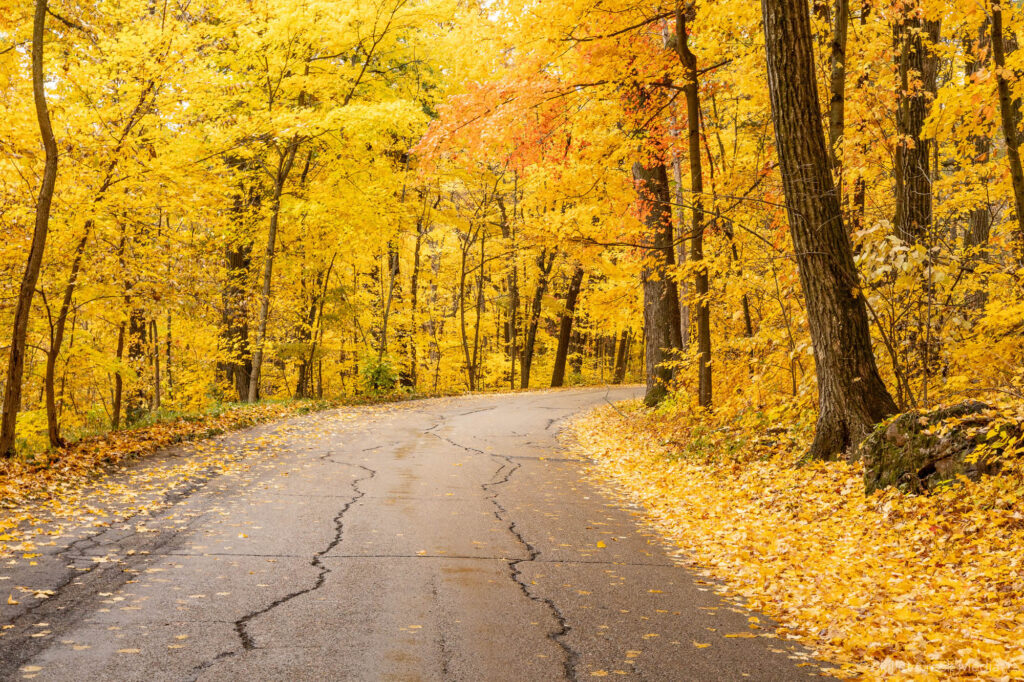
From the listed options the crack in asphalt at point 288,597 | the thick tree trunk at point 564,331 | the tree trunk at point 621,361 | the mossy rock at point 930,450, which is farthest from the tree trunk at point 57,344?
the tree trunk at point 621,361

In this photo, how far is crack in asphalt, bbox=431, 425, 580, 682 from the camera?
4.07 m

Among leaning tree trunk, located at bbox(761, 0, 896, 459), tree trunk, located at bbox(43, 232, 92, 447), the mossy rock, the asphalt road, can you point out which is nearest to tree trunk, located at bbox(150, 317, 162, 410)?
tree trunk, located at bbox(43, 232, 92, 447)

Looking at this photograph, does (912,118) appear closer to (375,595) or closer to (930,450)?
(930,450)

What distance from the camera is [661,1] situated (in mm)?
12078

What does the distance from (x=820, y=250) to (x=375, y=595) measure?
6.15 meters

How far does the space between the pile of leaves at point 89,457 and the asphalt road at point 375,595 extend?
1.43 metres

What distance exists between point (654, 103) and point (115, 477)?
10.8 meters

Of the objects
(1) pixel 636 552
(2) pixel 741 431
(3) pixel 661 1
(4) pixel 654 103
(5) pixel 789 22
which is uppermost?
(3) pixel 661 1

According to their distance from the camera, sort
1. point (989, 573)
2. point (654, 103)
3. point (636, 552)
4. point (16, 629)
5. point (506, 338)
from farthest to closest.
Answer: point (506, 338) → point (654, 103) → point (636, 552) → point (989, 573) → point (16, 629)

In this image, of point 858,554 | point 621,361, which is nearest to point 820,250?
point 858,554

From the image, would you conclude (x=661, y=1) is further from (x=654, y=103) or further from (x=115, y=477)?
(x=115, y=477)

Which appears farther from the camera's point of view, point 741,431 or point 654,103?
point 654,103

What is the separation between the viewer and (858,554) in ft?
19.3

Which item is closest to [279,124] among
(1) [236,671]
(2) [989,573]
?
(1) [236,671]
